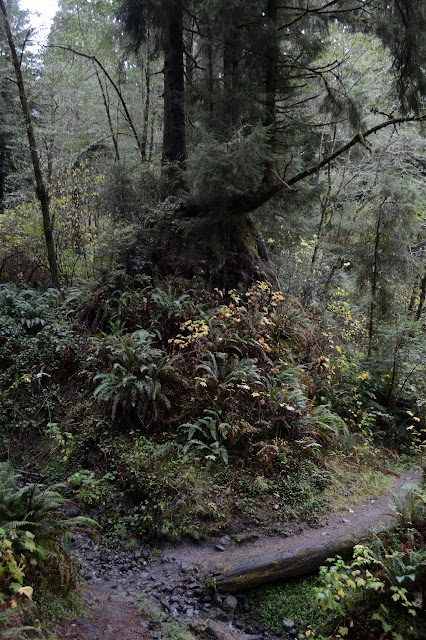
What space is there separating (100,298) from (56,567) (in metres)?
5.93

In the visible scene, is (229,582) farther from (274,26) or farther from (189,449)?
(274,26)

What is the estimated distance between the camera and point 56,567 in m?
3.62

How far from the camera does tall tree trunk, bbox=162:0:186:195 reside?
10.4 m

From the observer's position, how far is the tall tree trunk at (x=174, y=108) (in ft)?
34.2

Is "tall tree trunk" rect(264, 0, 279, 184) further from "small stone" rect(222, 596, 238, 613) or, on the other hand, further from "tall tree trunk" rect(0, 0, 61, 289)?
"small stone" rect(222, 596, 238, 613)

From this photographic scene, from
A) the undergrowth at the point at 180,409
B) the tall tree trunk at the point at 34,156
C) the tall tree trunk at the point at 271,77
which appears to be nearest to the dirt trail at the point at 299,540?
the undergrowth at the point at 180,409

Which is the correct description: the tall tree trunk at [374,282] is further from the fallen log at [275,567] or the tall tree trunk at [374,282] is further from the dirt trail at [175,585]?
the fallen log at [275,567]

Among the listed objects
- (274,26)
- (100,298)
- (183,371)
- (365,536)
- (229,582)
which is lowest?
(229,582)

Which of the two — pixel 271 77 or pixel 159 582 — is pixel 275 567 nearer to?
pixel 159 582

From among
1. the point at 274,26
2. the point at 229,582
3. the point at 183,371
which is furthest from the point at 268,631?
the point at 274,26

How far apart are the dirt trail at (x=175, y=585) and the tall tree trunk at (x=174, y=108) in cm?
863

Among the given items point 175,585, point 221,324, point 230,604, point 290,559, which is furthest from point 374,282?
point 175,585

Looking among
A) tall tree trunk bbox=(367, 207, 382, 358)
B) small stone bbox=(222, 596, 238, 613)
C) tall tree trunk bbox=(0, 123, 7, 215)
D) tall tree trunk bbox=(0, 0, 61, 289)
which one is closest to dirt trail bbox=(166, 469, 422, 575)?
small stone bbox=(222, 596, 238, 613)

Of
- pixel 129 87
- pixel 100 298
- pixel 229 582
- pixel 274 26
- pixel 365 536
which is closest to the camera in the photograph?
pixel 229 582
